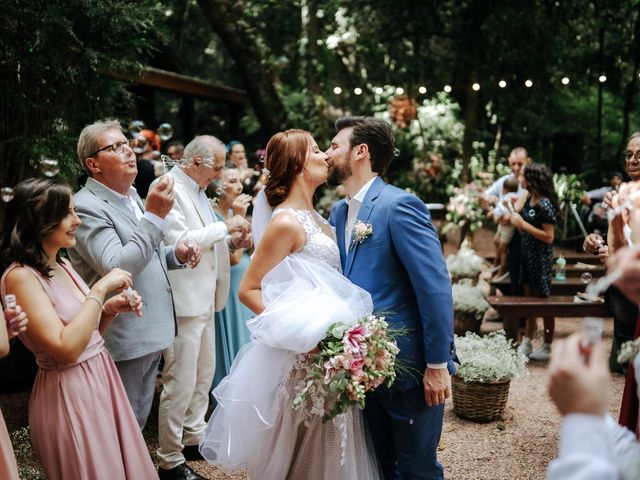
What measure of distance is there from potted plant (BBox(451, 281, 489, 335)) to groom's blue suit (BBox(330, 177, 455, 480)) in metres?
4.12

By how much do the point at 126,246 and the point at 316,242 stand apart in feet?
2.91

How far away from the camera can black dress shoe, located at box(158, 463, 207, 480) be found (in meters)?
3.52

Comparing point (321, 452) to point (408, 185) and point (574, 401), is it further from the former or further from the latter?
point (408, 185)

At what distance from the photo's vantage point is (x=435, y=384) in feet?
8.29

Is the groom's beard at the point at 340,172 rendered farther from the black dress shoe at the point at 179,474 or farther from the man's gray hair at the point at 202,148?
the black dress shoe at the point at 179,474

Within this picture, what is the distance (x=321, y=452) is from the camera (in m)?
2.65

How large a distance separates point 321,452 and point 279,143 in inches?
56.8

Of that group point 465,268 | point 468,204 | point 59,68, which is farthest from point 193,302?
point 468,204

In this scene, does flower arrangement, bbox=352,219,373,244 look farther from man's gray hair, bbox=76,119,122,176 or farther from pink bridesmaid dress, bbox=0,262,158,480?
man's gray hair, bbox=76,119,122,176

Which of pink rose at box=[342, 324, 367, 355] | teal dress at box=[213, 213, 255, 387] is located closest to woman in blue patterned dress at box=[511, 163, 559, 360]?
teal dress at box=[213, 213, 255, 387]

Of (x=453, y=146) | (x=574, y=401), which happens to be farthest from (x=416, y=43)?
(x=574, y=401)

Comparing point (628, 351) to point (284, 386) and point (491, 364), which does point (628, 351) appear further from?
point (491, 364)

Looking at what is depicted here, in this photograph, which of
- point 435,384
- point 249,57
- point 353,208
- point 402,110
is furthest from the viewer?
point 402,110

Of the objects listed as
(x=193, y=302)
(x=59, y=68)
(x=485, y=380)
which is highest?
(x=59, y=68)
